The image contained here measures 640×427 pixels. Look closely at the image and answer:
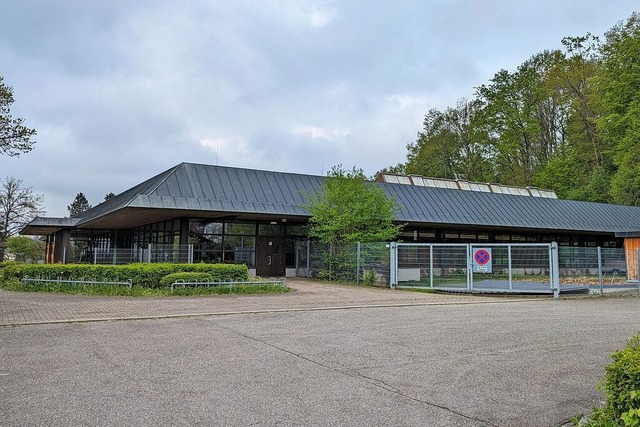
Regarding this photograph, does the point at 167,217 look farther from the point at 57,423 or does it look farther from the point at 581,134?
the point at 581,134

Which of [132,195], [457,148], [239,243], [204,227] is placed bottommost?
[239,243]

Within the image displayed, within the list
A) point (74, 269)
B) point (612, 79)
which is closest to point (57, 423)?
point (74, 269)

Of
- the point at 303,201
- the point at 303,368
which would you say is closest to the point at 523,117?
the point at 303,201

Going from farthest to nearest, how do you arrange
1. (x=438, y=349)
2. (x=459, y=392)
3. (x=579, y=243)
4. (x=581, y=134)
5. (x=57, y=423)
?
1. (x=581, y=134)
2. (x=579, y=243)
3. (x=438, y=349)
4. (x=459, y=392)
5. (x=57, y=423)

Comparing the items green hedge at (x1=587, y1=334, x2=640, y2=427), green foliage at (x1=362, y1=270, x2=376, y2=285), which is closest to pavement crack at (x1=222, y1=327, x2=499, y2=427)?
green hedge at (x1=587, y1=334, x2=640, y2=427)

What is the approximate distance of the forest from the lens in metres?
45.8

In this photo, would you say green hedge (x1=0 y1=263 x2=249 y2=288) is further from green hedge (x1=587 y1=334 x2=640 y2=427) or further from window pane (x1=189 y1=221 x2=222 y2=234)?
green hedge (x1=587 y1=334 x2=640 y2=427)

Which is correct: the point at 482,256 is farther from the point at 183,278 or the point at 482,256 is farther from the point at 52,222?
the point at 52,222

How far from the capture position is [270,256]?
81.7ft

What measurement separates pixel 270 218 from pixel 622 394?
69.3 ft

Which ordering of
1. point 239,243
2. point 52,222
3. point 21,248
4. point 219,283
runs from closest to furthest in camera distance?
1. point 219,283
2. point 239,243
3. point 52,222
4. point 21,248

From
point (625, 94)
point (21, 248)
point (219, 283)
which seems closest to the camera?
point (219, 283)

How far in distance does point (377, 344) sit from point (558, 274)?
11.5m

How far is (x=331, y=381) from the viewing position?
5.52 metres
